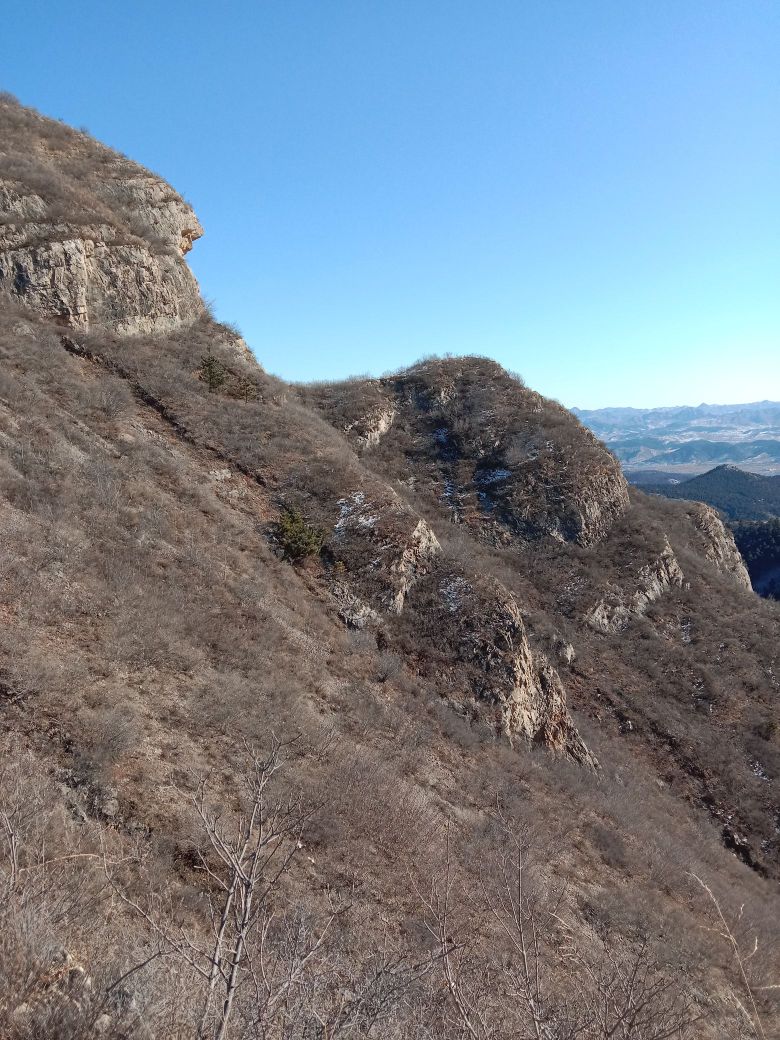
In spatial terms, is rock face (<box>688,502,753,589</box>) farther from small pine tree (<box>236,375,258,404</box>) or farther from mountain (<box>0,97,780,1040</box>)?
small pine tree (<box>236,375,258,404</box>)

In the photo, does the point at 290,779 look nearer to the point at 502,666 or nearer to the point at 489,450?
the point at 502,666

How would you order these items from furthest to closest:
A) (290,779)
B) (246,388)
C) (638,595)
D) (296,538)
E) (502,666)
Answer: (638,595) < (246,388) < (296,538) < (502,666) < (290,779)

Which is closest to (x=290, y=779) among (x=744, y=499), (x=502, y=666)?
(x=502, y=666)

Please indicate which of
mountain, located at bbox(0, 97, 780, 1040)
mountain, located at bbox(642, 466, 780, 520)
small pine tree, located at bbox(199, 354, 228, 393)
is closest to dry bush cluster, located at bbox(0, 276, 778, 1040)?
mountain, located at bbox(0, 97, 780, 1040)

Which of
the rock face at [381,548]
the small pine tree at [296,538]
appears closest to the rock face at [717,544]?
the rock face at [381,548]

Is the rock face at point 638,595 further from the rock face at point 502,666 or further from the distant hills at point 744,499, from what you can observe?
the distant hills at point 744,499

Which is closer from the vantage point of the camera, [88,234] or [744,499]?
[88,234]
